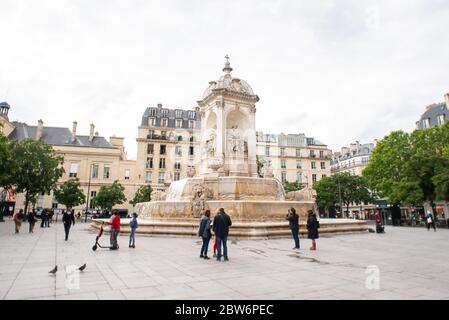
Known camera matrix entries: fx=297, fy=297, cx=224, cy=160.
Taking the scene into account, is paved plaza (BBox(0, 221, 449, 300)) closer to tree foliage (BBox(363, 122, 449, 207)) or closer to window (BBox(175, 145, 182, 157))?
tree foliage (BBox(363, 122, 449, 207))

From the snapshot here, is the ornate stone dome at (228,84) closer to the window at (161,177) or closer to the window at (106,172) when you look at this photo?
the window at (161,177)

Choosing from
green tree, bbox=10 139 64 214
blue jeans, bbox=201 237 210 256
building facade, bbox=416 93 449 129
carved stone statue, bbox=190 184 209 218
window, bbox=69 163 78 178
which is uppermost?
building facade, bbox=416 93 449 129

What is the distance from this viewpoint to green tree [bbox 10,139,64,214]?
119 ft

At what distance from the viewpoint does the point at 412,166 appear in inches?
1302

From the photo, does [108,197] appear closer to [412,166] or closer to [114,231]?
[114,231]

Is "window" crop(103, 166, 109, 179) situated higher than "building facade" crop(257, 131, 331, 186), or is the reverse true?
"building facade" crop(257, 131, 331, 186)

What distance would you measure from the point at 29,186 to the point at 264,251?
36863mm

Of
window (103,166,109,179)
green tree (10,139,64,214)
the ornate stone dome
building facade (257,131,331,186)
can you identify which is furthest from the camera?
building facade (257,131,331,186)

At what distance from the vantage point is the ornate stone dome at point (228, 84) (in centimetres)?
2075

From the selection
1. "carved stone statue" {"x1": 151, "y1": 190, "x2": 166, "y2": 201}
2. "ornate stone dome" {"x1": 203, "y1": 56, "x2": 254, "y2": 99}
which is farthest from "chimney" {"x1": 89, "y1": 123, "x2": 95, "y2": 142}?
"ornate stone dome" {"x1": 203, "y1": 56, "x2": 254, "y2": 99}

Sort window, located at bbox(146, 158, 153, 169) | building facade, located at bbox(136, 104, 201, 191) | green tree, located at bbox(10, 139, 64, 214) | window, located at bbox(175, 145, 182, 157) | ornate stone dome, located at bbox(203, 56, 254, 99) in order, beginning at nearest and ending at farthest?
ornate stone dome, located at bbox(203, 56, 254, 99) < green tree, located at bbox(10, 139, 64, 214) < building facade, located at bbox(136, 104, 201, 191) < window, located at bbox(146, 158, 153, 169) < window, located at bbox(175, 145, 182, 157)

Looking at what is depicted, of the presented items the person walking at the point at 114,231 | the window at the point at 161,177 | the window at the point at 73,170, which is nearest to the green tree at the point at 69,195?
the window at the point at 73,170

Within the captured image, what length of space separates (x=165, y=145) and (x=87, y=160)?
52.9 ft

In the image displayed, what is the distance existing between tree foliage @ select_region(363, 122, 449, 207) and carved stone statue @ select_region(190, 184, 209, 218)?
2461 cm
